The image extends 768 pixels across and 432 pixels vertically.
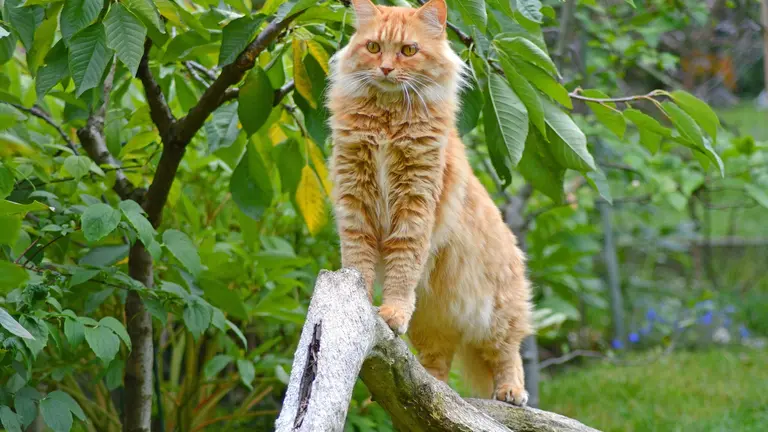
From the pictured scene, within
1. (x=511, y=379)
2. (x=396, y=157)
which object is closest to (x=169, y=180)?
(x=396, y=157)

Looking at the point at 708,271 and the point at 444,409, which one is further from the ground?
the point at 444,409

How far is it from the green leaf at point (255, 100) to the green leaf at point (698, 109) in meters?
1.23

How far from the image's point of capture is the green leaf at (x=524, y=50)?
2.26m

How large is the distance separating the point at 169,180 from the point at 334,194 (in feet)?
1.97

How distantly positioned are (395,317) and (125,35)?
1.01m

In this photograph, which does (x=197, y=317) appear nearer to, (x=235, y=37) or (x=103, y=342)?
(x=103, y=342)

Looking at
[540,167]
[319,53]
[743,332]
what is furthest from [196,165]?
[743,332]

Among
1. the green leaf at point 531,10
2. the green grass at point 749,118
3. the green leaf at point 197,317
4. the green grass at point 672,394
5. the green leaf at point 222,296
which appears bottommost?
the green grass at point 749,118

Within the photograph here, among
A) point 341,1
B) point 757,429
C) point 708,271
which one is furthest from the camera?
point 708,271

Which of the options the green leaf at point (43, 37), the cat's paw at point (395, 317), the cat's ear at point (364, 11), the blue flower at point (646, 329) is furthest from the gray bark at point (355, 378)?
the blue flower at point (646, 329)

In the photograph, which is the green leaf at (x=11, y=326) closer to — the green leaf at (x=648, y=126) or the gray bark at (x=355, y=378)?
the gray bark at (x=355, y=378)

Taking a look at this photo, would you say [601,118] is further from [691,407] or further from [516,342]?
[691,407]

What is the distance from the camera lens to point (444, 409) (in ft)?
7.17

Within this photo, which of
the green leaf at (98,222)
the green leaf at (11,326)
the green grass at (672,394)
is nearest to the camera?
the green leaf at (11,326)
